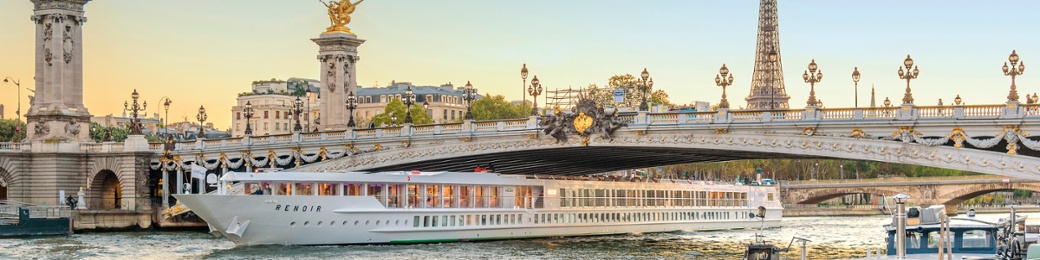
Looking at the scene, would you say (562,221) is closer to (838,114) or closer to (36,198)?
(838,114)

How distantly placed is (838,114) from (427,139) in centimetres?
1998

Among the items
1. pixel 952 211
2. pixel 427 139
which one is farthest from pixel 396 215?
pixel 952 211

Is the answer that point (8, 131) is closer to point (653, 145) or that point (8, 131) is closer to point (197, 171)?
point (197, 171)

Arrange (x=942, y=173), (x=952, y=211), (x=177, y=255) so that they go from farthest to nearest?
(x=942, y=173), (x=952, y=211), (x=177, y=255)

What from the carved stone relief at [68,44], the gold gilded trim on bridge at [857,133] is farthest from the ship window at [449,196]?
the carved stone relief at [68,44]

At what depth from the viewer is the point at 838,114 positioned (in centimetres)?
5362

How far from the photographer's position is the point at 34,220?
6581 cm

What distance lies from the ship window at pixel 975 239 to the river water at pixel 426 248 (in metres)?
14.8

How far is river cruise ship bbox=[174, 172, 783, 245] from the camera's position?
5675 centimetres

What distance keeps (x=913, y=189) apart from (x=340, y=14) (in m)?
54.5

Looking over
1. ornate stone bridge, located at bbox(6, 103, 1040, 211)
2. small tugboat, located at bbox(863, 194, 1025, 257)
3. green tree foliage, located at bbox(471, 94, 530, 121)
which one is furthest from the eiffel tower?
small tugboat, located at bbox(863, 194, 1025, 257)

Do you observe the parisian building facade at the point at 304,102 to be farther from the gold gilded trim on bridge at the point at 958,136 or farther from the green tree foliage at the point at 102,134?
the gold gilded trim on bridge at the point at 958,136

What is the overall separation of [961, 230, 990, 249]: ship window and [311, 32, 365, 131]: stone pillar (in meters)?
51.8

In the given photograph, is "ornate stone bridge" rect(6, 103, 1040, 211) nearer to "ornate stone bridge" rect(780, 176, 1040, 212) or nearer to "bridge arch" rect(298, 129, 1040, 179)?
"bridge arch" rect(298, 129, 1040, 179)
